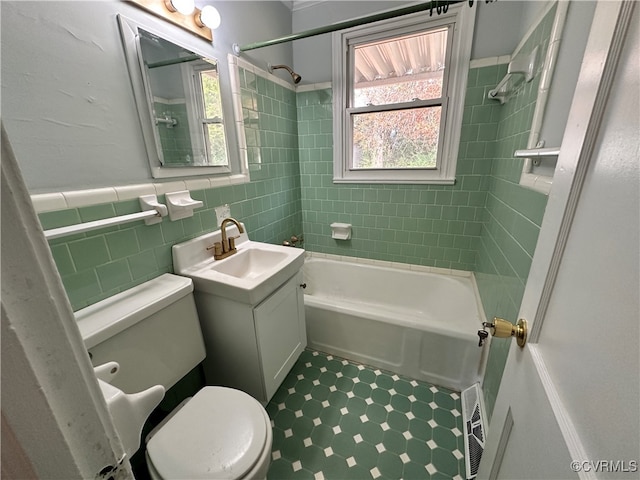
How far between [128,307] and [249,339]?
531 millimetres

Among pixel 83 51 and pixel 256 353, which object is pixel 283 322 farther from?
pixel 83 51

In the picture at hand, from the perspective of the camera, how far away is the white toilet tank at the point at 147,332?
0.88 metres

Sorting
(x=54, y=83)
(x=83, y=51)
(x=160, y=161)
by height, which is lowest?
(x=160, y=161)

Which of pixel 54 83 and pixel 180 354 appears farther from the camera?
pixel 180 354

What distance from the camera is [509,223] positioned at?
1298 mm

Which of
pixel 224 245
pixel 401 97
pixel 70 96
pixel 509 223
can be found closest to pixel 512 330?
pixel 509 223

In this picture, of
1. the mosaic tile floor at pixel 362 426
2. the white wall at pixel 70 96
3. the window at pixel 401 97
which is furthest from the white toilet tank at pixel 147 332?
the window at pixel 401 97

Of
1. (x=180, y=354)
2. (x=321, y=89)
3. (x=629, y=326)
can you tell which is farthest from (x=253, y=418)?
(x=321, y=89)

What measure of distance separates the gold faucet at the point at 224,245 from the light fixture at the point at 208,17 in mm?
991

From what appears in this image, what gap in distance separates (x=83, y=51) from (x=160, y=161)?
426mm

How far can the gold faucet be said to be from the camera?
1453 mm

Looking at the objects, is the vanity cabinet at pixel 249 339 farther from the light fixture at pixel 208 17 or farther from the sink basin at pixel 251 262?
the light fixture at pixel 208 17

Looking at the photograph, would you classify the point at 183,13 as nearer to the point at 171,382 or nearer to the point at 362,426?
the point at 171,382

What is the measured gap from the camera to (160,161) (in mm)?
1184
